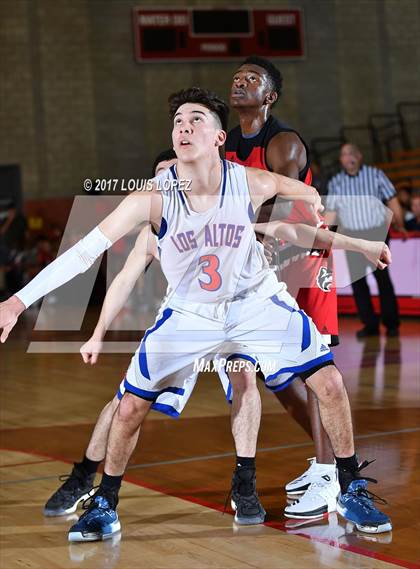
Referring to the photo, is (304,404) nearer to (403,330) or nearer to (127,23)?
(403,330)

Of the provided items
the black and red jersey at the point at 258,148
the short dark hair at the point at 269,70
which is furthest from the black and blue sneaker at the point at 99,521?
the short dark hair at the point at 269,70

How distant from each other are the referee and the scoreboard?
9.39 metres

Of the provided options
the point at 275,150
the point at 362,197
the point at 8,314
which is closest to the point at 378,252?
the point at 275,150

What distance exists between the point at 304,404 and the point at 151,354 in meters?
1.09

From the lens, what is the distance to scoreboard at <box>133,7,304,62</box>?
1872 centimetres

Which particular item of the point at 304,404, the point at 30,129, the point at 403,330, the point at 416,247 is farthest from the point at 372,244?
the point at 30,129

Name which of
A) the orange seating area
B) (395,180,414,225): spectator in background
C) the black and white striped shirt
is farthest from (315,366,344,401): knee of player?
the orange seating area

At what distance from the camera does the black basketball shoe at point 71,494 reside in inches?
171

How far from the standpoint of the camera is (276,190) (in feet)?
12.5

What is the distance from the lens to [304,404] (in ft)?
15.1

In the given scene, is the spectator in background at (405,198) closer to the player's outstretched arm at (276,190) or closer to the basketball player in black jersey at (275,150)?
the basketball player in black jersey at (275,150)

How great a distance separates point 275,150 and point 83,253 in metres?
1.22

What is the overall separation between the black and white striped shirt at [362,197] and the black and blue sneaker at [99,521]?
579cm

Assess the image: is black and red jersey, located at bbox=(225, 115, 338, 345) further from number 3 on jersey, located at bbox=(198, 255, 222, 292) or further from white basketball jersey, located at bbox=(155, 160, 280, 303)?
number 3 on jersey, located at bbox=(198, 255, 222, 292)
